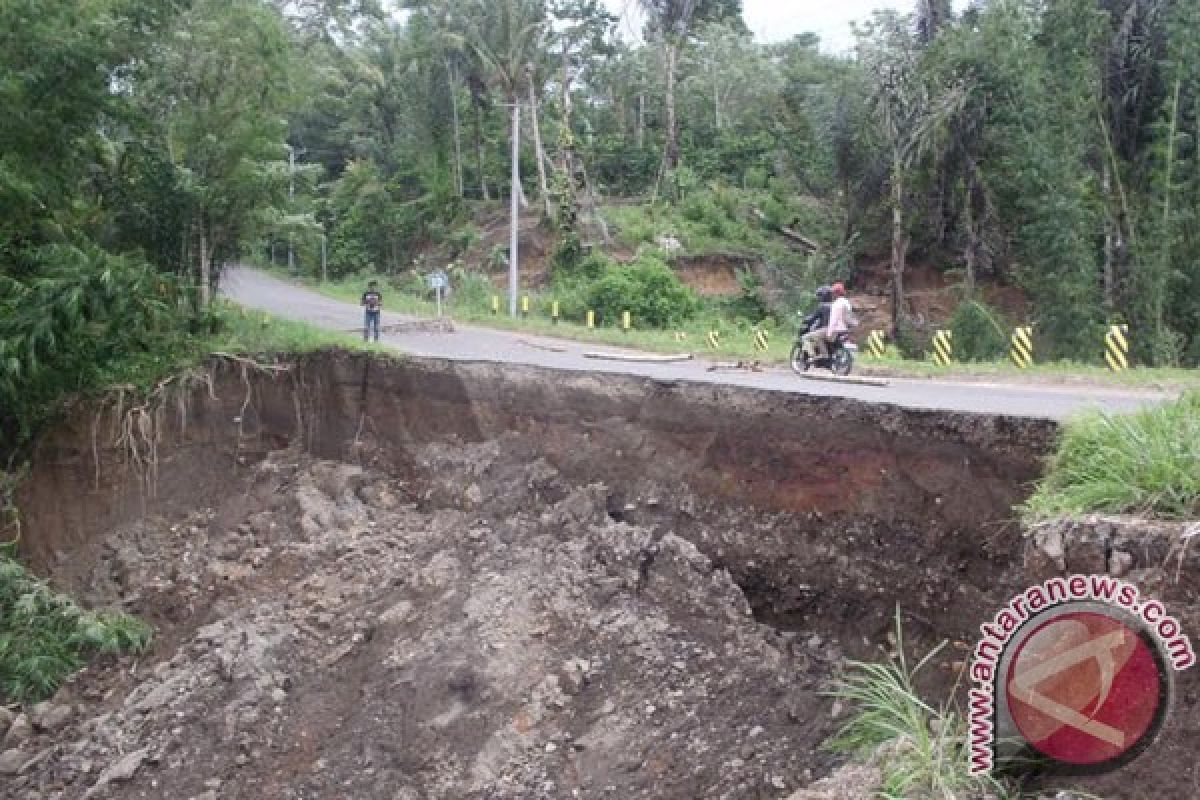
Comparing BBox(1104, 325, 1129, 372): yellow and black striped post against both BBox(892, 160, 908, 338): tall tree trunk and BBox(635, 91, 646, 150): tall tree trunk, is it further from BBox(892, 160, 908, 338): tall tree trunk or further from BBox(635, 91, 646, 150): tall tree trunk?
BBox(635, 91, 646, 150): tall tree trunk

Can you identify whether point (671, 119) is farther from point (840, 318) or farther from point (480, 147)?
point (840, 318)

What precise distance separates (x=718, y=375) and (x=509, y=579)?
20.0ft

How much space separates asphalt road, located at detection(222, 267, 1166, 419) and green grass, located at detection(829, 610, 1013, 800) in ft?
7.45

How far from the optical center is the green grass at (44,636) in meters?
10.2

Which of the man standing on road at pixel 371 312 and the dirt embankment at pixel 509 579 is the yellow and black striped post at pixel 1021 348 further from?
the man standing on road at pixel 371 312

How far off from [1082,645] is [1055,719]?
379 millimetres

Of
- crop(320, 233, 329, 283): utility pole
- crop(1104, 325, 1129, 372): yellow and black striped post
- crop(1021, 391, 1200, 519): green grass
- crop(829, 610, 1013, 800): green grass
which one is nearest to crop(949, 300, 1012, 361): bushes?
crop(1104, 325, 1129, 372): yellow and black striped post

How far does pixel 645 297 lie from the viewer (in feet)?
94.9

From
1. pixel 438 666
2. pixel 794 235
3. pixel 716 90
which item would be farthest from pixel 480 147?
pixel 438 666

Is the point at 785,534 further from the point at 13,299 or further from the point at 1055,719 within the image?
the point at 13,299

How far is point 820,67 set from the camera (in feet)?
120

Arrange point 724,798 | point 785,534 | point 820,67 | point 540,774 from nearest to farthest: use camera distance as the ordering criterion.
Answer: point 724,798 → point 540,774 → point 785,534 → point 820,67

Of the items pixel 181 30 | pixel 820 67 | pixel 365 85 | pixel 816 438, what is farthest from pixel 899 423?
pixel 365 85

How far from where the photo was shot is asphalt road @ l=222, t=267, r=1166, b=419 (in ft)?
33.7
